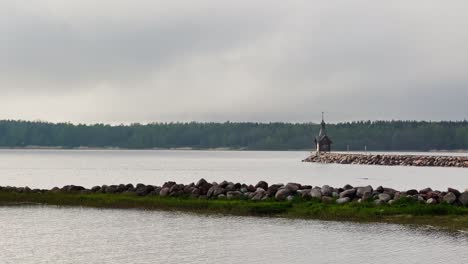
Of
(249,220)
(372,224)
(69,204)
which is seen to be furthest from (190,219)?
(69,204)

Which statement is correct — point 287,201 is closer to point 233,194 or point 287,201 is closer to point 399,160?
point 233,194

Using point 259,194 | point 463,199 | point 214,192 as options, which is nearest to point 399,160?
point 214,192

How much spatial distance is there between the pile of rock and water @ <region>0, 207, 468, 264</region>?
4.48 meters

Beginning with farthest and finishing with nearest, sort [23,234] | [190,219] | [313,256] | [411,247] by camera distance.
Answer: [190,219]
[23,234]
[411,247]
[313,256]

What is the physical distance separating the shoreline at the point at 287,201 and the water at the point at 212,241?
2033 mm

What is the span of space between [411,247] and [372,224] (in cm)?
605

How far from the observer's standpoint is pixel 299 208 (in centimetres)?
3406

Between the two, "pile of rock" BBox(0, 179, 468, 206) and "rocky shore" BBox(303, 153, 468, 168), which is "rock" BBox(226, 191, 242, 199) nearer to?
"pile of rock" BBox(0, 179, 468, 206)

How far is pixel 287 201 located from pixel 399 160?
3898 inches

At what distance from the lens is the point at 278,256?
22.6 m

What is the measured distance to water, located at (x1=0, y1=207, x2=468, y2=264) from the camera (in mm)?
22266

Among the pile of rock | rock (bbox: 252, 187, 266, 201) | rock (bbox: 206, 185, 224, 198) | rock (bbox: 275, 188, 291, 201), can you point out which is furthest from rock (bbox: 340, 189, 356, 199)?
rock (bbox: 206, 185, 224, 198)

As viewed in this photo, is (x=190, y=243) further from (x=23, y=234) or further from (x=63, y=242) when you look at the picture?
(x=23, y=234)

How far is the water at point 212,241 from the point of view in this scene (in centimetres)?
2227
